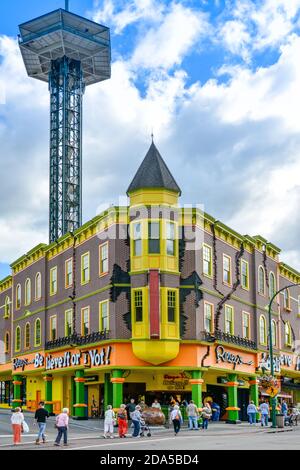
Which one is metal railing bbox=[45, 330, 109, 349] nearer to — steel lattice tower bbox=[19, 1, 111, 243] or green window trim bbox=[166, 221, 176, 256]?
green window trim bbox=[166, 221, 176, 256]

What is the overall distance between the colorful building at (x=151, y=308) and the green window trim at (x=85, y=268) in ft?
0.38

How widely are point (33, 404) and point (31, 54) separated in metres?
47.1

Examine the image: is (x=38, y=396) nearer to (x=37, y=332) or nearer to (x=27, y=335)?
(x=27, y=335)

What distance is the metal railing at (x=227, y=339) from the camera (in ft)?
150

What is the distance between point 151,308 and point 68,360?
964 centimetres

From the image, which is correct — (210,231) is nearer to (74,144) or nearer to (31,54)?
(74,144)

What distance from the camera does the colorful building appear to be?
44.6m

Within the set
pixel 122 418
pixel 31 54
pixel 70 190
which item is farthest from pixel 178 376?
pixel 31 54

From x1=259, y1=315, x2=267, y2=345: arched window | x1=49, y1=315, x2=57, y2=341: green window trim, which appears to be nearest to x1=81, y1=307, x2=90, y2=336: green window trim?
x1=49, y1=315, x2=57, y2=341: green window trim

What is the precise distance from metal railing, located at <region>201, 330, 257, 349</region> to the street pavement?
16.8ft

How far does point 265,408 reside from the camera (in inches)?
1789

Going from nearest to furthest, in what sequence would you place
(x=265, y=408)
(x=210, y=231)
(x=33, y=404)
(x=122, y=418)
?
(x=122, y=418), (x=265, y=408), (x=210, y=231), (x=33, y=404)

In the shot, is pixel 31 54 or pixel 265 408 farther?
pixel 31 54
